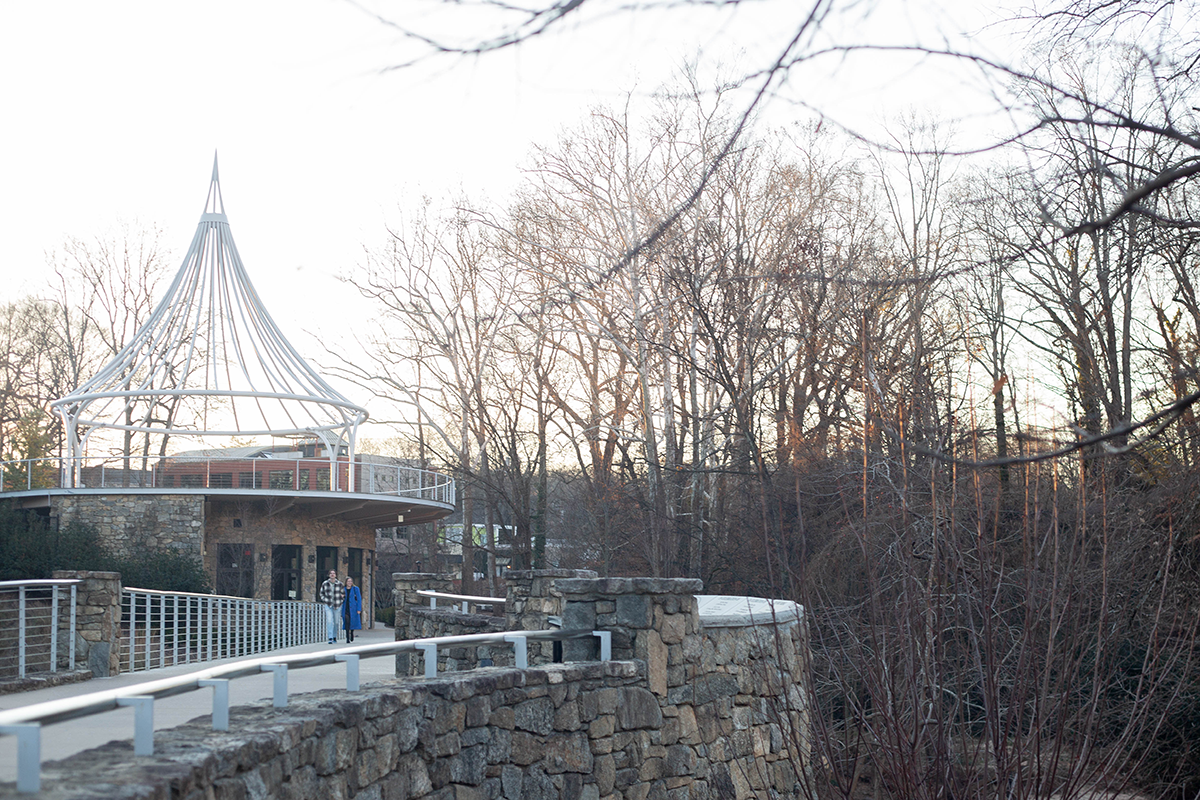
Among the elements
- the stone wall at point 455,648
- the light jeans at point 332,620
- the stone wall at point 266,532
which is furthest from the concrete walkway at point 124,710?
the stone wall at point 266,532

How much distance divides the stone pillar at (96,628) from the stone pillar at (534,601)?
4.35m

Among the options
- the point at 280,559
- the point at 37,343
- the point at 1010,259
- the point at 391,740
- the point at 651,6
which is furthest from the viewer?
the point at 37,343

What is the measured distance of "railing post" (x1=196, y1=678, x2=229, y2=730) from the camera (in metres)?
3.94

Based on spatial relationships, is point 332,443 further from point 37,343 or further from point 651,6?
point 651,6

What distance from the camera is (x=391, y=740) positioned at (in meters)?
5.07

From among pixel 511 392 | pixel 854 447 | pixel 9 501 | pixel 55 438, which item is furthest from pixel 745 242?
pixel 55 438

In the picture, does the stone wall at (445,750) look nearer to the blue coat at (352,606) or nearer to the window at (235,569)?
the blue coat at (352,606)

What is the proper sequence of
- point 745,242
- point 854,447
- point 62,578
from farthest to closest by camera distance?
point 745,242, point 854,447, point 62,578

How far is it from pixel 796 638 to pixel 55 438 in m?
33.3

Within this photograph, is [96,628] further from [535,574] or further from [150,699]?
[150,699]

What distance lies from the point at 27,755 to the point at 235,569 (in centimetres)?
2648

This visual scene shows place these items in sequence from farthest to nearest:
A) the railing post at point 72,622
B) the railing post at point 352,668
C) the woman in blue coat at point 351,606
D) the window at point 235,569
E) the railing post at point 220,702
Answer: the window at point 235,569
the woman in blue coat at point 351,606
the railing post at point 72,622
the railing post at point 352,668
the railing post at point 220,702

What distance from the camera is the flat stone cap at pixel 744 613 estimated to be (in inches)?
312

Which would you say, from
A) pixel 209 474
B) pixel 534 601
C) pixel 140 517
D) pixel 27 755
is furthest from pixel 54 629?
pixel 140 517
